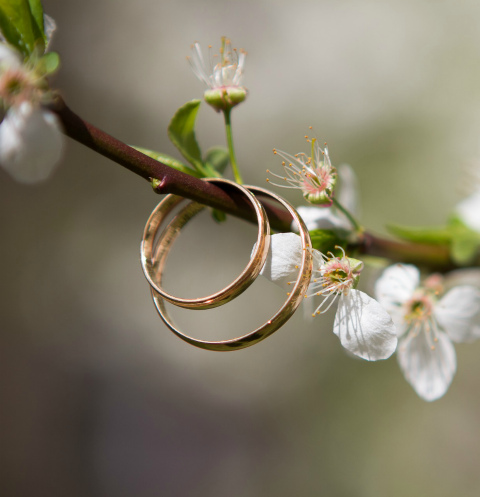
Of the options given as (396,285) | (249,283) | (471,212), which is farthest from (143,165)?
(471,212)

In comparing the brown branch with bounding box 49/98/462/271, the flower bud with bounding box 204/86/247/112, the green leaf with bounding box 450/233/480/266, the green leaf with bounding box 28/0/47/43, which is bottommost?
the brown branch with bounding box 49/98/462/271

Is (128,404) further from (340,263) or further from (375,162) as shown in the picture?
(340,263)

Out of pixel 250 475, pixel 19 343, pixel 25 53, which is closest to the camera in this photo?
pixel 25 53

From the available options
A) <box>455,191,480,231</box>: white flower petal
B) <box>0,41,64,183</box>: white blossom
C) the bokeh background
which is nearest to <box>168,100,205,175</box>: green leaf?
<box>0,41,64,183</box>: white blossom

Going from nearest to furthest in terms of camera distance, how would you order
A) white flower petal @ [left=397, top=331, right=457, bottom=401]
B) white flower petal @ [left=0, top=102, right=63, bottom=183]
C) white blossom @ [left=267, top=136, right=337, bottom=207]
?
1. white flower petal @ [left=0, top=102, right=63, bottom=183]
2. white blossom @ [left=267, top=136, right=337, bottom=207]
3. white flower petal @ [left=397, top=331, right=457, bottom=401]

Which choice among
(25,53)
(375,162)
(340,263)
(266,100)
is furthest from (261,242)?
(266,100)

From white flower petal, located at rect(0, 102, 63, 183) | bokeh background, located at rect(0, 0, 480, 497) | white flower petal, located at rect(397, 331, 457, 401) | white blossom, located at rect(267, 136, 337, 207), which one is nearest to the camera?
white flower petal, located at rect(0, 102, 63, 183)

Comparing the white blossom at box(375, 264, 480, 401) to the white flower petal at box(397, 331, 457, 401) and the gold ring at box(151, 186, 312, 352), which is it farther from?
the gold ring at box(151, 186, 312, 352)
